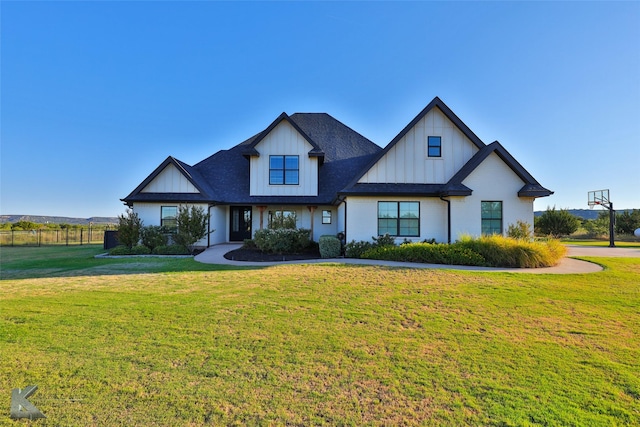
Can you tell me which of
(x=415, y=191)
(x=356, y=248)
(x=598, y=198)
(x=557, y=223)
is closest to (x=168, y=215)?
(x=356, y=248)

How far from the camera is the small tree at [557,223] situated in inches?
1090

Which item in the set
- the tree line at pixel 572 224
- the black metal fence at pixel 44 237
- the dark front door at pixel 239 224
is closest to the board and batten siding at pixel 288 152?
the dark front door at pixel 239 224

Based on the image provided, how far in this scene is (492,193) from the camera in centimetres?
1461

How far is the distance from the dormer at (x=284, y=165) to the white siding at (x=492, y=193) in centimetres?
929

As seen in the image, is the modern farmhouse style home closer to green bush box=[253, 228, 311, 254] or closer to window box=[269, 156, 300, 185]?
window box=[269, 156, 300, 185]

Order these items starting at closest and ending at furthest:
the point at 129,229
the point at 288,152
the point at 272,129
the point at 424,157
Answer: the point at 424,157, the point at 129,229, the point at 272,129, the point at 288,152

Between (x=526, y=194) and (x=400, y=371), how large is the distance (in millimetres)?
14321

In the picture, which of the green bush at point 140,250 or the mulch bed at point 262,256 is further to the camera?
the green bush at point 140,250

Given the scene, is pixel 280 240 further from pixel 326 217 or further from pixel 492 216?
pixel 492 216

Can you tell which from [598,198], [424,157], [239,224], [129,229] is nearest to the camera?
[424,157]

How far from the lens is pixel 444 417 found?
2.83 m

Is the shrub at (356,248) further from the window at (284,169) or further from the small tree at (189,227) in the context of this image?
the small tree at (189,227)

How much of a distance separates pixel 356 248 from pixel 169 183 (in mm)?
12523

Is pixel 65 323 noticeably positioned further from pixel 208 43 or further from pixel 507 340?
pixel 208 43
